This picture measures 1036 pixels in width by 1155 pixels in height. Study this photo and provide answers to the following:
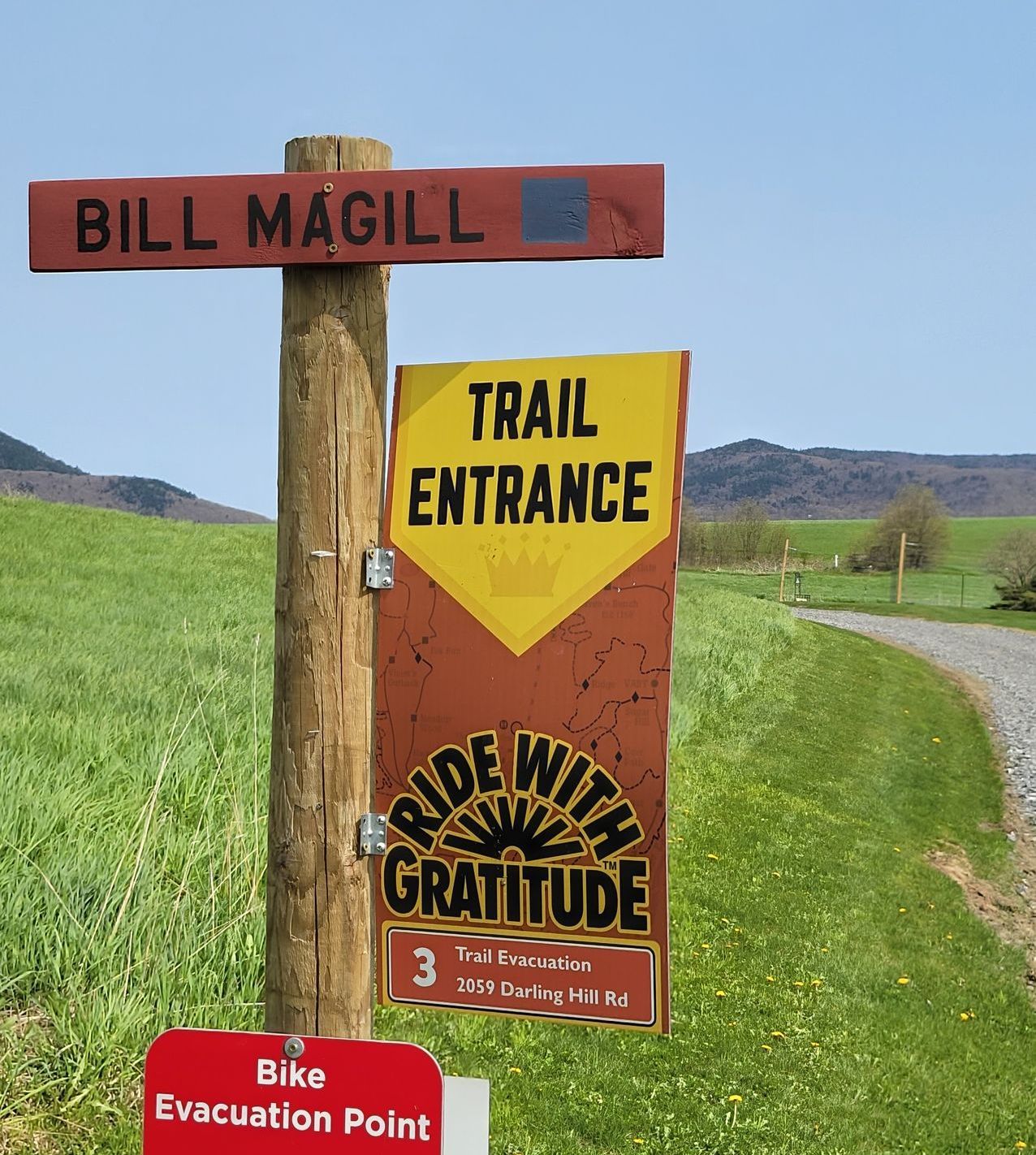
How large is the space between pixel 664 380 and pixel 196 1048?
213cm

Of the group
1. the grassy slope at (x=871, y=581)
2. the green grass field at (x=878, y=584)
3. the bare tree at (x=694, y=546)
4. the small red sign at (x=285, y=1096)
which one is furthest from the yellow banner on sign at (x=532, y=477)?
the bare tree at (x=694, y=546)

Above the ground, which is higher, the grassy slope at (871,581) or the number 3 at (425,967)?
the number 3 at (425,967)

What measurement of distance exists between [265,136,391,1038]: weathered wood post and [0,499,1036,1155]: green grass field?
4.79 ft

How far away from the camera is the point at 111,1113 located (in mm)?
4383

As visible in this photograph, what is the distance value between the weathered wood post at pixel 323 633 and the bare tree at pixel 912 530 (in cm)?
7927

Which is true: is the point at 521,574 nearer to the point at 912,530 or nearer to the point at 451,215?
the point at 451,215

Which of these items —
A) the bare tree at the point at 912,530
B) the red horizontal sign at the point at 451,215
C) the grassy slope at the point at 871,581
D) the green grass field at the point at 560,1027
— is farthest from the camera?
the bare tree at the point at 912,530

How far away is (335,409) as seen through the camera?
339cm

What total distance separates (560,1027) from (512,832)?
300cm

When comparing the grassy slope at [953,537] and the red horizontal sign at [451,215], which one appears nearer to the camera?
the red horizontal sign at [451,215]

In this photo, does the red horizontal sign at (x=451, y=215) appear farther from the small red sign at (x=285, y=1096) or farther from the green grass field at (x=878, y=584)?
the green grass field at (x=878, y=584)

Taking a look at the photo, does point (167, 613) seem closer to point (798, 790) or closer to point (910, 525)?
point (798, 790)

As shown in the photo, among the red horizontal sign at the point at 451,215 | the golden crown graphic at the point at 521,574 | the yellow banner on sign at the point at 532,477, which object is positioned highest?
the red horizontal sign at the point at 451,215

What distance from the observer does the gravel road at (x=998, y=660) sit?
53.6 feet
